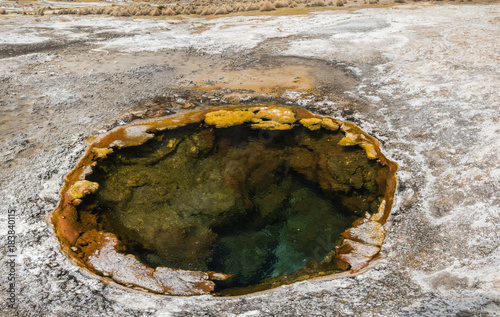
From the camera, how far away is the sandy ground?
8.53ft

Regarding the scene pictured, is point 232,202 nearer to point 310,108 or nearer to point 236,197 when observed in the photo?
point 236,197

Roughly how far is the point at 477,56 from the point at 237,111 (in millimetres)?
4111

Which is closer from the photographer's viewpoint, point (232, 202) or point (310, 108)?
point (232, 202)

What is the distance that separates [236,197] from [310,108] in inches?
77.5

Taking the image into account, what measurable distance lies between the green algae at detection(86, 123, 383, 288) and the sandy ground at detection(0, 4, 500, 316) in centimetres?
55

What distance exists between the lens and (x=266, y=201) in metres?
4.18

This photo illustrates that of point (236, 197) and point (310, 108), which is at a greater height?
point (310, 108)

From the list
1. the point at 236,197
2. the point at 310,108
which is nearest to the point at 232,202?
the point at 236,197

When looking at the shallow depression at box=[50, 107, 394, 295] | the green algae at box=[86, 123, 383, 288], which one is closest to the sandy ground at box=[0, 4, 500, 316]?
the shallow depression at box=[50, 107, 394, 295]

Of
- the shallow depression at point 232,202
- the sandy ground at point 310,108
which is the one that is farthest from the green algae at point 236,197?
the sandy ground at point 310,108

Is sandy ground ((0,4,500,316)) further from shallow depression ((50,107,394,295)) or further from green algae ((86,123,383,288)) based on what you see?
green algae ((86,123,383,288))

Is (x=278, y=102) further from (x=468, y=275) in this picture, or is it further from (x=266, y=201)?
(x=468, y=275)

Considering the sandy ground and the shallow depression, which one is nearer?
the sandy ground

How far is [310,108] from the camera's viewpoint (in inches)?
208
